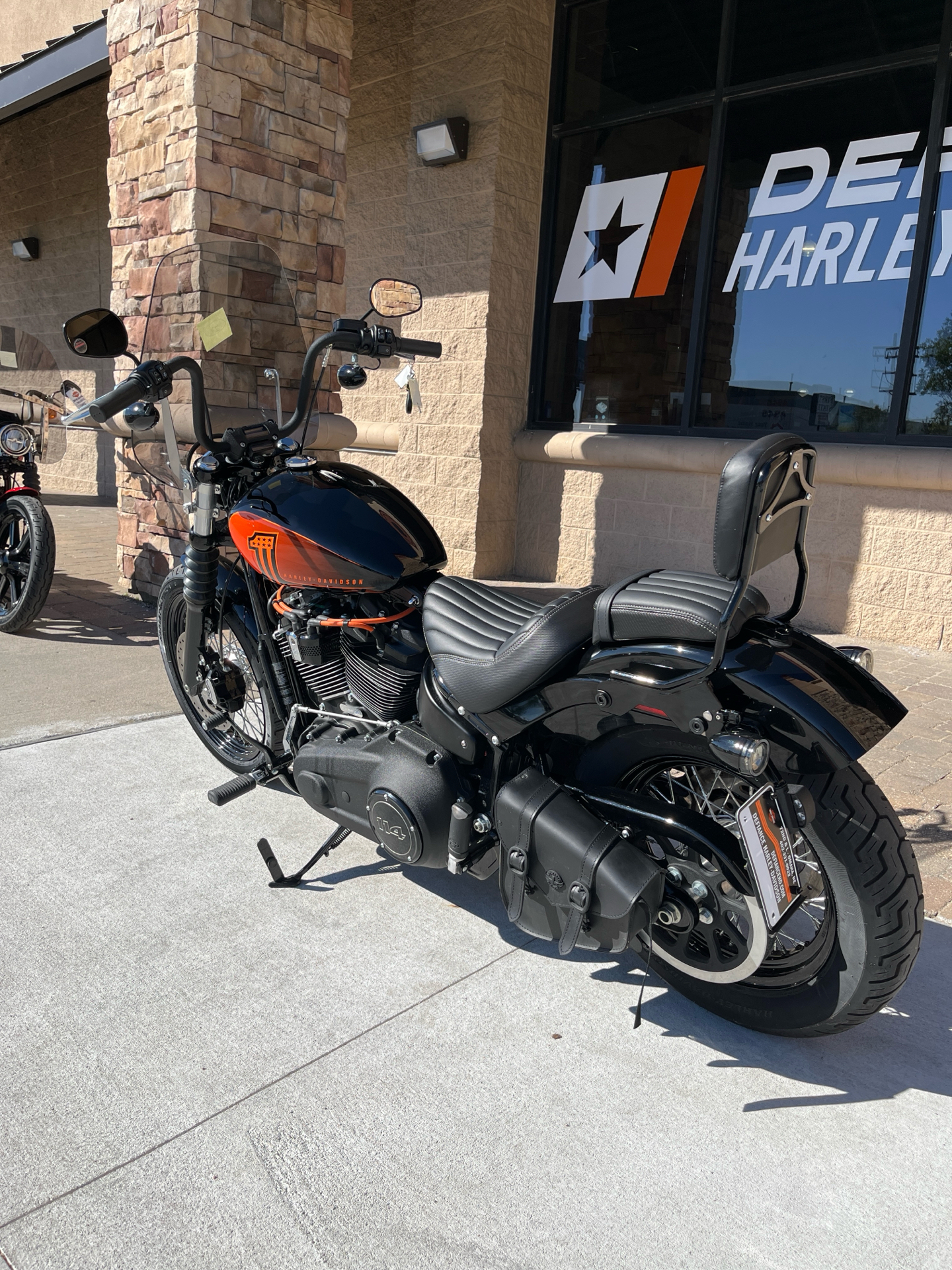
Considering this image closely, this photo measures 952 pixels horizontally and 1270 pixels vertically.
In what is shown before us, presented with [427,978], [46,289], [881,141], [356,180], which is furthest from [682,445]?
[46,289]

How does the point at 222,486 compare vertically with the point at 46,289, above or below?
below

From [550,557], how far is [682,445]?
4.70ft

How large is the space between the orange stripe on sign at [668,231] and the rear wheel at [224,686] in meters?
4.75

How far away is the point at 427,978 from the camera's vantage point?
2.30 meters

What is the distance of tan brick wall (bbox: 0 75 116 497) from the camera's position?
1154 centimetres

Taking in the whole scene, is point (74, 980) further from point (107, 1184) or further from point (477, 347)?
point (477, 347)

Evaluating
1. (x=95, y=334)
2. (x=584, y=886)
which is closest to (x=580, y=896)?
(x=584, y=886)

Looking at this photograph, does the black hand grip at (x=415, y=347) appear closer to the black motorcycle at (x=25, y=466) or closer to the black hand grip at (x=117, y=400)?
the black hand grip at (x=117, y=400)

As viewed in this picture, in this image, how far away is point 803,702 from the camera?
180 cm

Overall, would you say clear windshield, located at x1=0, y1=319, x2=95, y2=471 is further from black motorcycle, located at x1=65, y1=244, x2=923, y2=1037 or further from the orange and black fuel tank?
the orange and black fuel tank

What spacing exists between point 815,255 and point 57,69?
598 cm

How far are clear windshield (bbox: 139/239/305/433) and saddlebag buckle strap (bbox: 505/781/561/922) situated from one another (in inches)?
62.7

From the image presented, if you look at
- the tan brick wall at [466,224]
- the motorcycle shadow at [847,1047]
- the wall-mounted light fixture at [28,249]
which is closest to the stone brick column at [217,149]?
the tan brick wall at [466,224]

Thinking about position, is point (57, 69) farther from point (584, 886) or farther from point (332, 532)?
point (584, 886)
